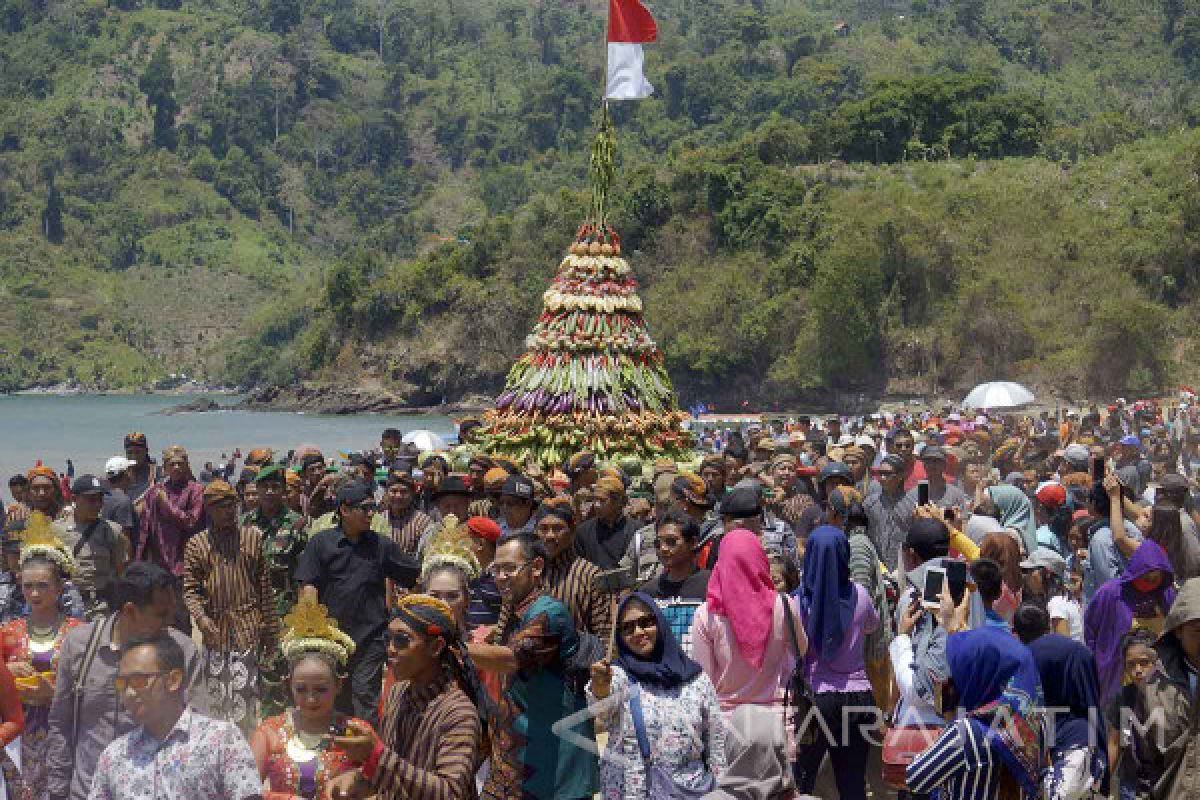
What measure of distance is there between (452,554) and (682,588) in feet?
3.43

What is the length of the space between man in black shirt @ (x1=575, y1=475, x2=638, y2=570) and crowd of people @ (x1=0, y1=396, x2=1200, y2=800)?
A: 0.06 ft

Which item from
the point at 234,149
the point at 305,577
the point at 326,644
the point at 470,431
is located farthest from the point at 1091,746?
the point at 234,149

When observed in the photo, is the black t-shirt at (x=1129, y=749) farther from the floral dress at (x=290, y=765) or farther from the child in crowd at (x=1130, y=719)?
the floral dress at (x=290, y=765)

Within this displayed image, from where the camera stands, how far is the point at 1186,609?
4.85 m

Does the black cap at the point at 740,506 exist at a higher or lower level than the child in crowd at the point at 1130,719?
higher

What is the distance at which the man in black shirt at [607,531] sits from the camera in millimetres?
7934

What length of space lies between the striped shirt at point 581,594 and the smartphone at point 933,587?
1.20m

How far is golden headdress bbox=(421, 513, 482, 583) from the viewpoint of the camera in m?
6.63

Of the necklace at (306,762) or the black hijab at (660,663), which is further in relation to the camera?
the black hijab at (660,663)

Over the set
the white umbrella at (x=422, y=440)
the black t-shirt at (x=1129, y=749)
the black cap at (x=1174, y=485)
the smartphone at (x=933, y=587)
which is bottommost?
the white umbrella at (x=422, y=440)

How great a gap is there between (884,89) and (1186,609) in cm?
6717

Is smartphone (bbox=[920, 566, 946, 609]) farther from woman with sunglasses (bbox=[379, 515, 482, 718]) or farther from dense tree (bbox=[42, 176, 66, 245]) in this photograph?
dense tree (bbox=[42, 176, 66, 245])

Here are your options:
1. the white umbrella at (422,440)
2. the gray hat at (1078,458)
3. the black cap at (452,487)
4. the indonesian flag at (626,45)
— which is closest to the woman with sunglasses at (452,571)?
the black cap at (452,487)

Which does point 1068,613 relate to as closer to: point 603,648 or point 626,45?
point 603,648
